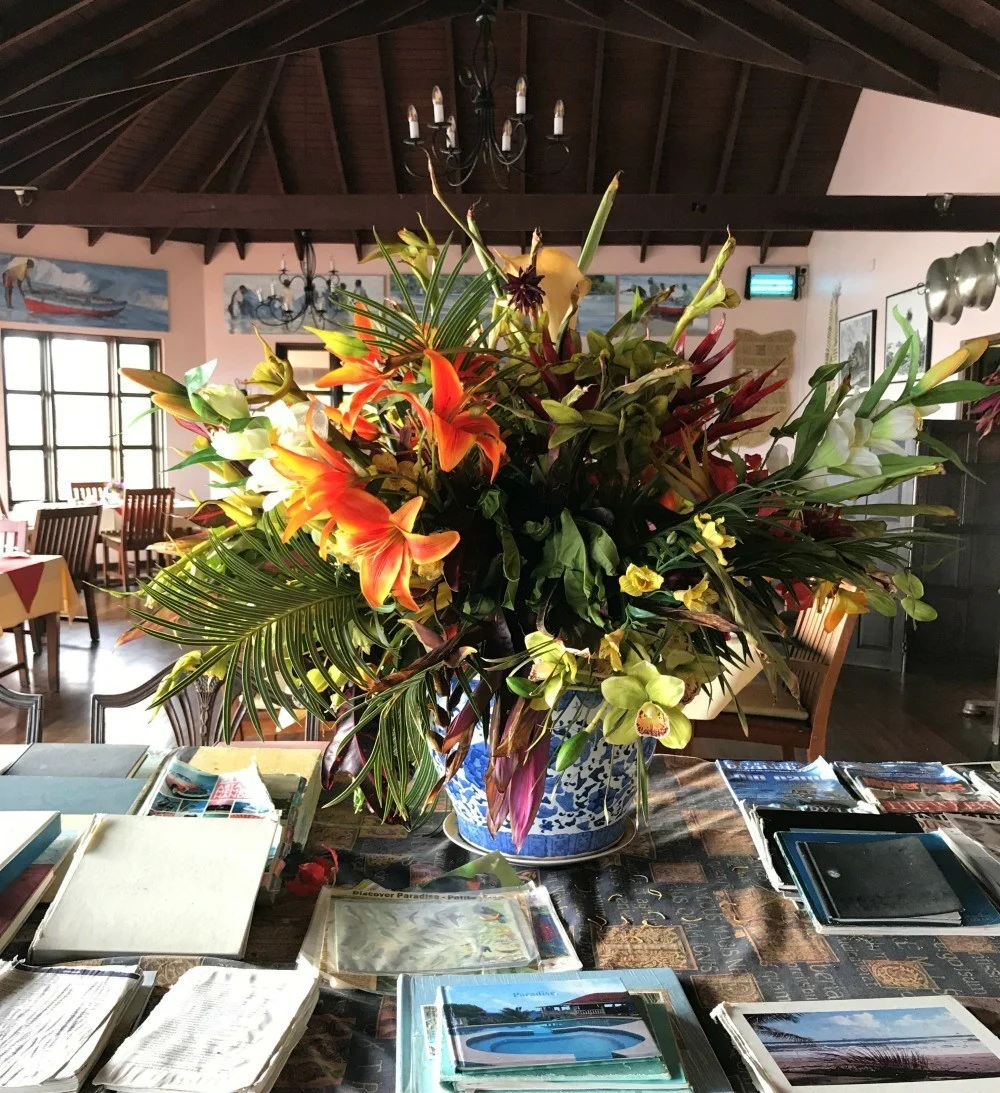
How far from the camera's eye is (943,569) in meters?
5.04

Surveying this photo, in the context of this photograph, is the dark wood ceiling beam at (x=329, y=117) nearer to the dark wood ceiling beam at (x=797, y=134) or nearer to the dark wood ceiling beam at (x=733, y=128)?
the dark wood ceiling beam at (x=733, y=128)

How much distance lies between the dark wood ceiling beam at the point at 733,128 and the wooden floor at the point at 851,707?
4419 millimetres

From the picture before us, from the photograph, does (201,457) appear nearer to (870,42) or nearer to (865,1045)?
(865,1045)

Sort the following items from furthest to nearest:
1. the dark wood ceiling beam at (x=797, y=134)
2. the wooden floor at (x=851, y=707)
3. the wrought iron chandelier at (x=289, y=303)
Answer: the wrought iron chandelier at (x=289, y=303)
the dark wood ceiling beam at (x=797, y=134)
the wooden floor at (x=851, y=707)

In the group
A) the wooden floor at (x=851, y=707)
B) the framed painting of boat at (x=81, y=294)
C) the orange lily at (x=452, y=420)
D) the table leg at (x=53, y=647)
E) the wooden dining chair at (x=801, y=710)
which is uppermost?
the framed painting of boat at (x=81, y=294)

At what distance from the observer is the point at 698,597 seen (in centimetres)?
74

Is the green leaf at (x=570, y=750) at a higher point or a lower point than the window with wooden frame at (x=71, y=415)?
lower

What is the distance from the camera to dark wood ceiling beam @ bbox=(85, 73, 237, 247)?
273 inches

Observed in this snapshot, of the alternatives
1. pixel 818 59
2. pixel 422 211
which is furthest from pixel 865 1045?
pixel 422 211

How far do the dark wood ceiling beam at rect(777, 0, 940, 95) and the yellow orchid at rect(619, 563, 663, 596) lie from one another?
445 cm

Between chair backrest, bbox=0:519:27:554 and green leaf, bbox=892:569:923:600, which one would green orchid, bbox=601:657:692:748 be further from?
chair backrest, bbox=0:519:27:554

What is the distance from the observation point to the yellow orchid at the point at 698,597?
737 mm

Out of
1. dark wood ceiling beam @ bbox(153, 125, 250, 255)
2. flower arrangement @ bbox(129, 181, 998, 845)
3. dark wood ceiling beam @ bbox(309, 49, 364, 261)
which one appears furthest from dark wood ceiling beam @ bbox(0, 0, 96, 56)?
flower arrangement @ bbox(129, 181, 998, 845)

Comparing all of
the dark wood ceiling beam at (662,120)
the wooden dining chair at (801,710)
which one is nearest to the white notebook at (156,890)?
the wooden dining chair at (801,710)
